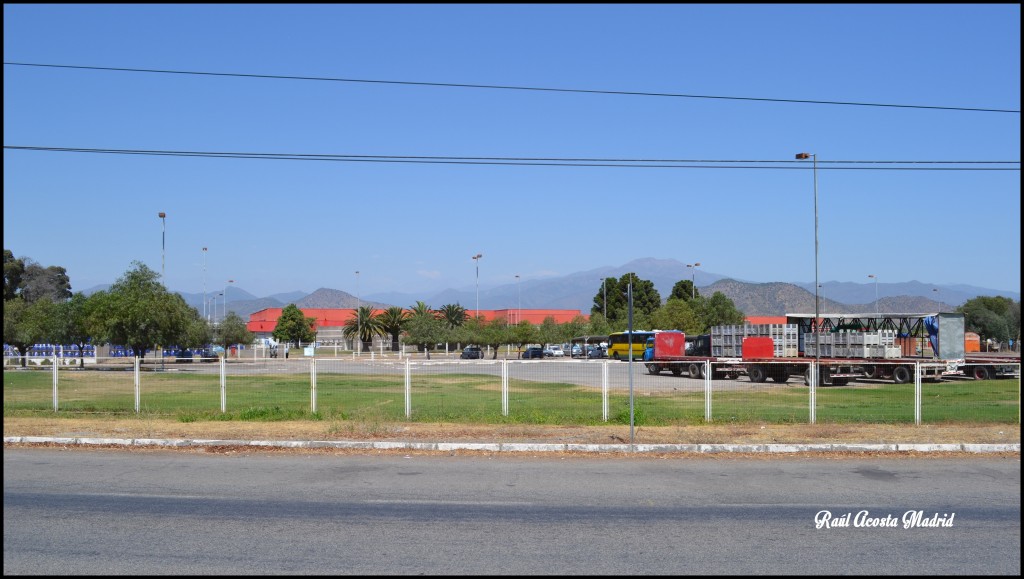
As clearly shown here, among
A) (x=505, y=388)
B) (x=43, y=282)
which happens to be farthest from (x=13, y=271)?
(x=505, y=388)

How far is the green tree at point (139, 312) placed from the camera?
50.4 m

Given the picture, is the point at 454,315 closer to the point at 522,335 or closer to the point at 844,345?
the point at 522,335

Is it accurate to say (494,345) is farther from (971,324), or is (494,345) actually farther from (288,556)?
(288,556)

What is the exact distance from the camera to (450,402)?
22219 millimetres

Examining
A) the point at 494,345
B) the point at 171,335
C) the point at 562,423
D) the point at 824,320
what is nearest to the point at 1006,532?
the point at 562,423

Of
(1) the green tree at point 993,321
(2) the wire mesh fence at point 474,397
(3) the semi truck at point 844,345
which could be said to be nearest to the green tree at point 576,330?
(1) the green tree at point 993,321

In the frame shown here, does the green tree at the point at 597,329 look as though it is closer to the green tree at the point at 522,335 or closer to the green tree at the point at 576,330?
the green tree at the point at 576,330

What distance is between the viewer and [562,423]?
19.2 m

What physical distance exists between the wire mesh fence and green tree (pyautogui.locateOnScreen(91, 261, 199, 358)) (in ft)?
86.7

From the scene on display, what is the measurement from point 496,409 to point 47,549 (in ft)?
44.7

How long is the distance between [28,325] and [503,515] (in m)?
60.5

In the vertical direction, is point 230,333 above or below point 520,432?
above

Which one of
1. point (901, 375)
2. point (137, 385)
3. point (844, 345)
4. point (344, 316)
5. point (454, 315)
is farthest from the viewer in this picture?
point (344, 316)

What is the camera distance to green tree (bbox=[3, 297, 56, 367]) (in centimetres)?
5869
